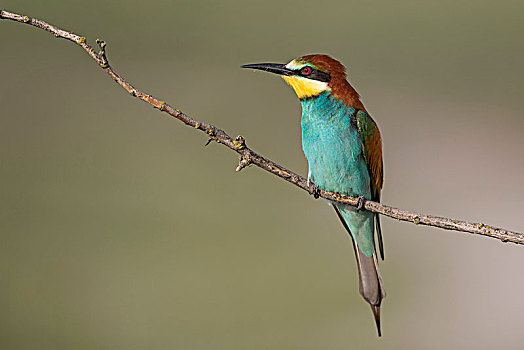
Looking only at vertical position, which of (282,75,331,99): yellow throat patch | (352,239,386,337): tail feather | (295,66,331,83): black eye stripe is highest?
(295,66,331,83): black eye stripe

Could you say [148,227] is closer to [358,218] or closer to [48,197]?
[48,197]

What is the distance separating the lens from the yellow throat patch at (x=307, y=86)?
152 cm

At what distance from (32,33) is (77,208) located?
2520 mm

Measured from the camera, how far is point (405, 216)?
43.4 inches

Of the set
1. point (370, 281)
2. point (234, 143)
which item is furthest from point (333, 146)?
point (234, 143)

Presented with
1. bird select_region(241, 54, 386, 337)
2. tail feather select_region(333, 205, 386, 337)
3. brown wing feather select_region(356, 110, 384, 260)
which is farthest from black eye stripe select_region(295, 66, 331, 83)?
tail feather select_region(333, 205, 386, 337)

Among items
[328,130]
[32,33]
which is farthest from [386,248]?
[32,33]

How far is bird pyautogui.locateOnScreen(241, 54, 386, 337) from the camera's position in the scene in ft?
5.00

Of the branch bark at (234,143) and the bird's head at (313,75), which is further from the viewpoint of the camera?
the bird's head at (313,75)

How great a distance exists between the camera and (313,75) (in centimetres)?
151

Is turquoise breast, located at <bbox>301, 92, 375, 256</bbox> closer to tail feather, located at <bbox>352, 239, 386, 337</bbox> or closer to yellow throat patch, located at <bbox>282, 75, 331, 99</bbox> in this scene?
yellow throat patch, located at <bbox>282, 75, 331, 99</bbox>

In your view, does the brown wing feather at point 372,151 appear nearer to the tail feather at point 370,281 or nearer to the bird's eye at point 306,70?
the tail feather at point 370,281

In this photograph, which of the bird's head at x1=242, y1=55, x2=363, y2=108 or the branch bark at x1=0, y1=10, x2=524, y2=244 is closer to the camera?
the branch bark at x1=0, y1=10, x2=524, y2=244

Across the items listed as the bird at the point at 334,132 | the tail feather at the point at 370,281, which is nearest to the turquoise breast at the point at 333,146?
the bird at the point at 334,132
